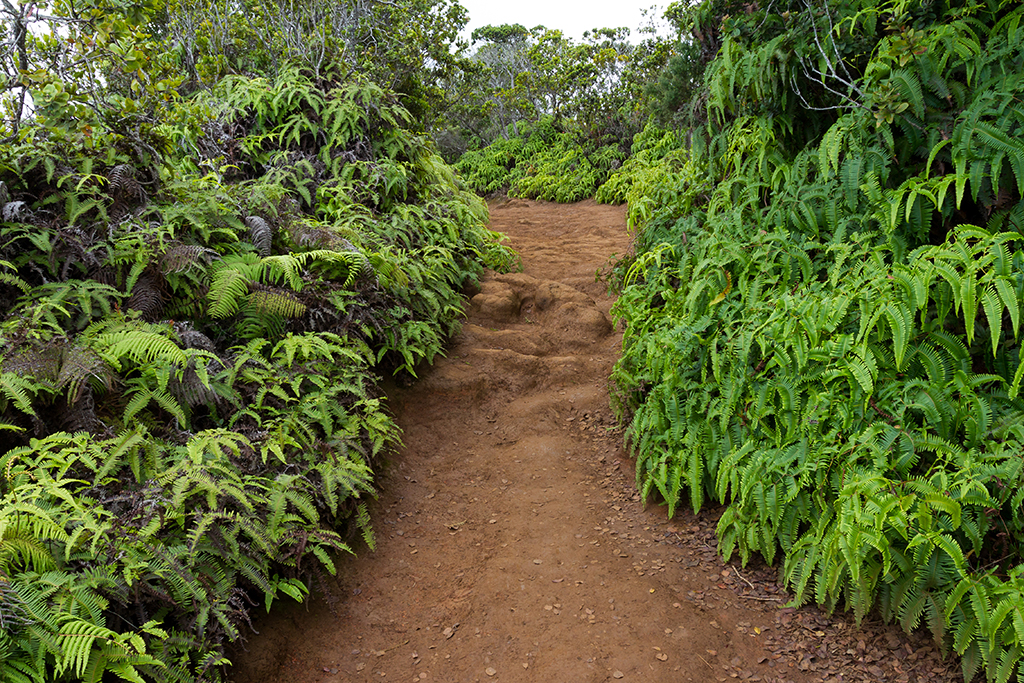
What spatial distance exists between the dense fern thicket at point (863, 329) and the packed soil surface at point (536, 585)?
237mm

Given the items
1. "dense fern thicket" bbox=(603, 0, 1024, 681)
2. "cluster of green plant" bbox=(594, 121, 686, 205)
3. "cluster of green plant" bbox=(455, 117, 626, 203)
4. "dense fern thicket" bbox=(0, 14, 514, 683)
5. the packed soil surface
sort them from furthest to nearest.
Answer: "cluster of green plant" bbox=(455, 117, 626, 203), "cluster of green plant" bbox=(594, 121, 686, 205), the packed soil surface, "dense fern thicket" bbox=(603, 0, 1024, 681), "dense fern thicket" bbox=(0, 14, 514, 683)

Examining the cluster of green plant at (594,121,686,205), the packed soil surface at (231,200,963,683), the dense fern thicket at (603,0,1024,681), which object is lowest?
the packed soil surface at (231,200,963,683)

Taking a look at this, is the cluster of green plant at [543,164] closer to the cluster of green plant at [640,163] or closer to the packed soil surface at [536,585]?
the cluster of green plant at [640,163]

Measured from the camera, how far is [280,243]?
5.64 meters

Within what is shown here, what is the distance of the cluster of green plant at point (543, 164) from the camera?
14.9 m

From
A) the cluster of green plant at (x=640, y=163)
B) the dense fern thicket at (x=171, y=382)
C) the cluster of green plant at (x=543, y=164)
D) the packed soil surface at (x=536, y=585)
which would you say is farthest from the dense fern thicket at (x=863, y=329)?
the cluster of green plant at (x=543, y=164)

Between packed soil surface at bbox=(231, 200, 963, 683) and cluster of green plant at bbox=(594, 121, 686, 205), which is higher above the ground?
cluster of green plant at bbox=(594, 121, 686, 205)

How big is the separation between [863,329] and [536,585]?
236cm

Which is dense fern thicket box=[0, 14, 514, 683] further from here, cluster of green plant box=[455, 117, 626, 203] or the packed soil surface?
cluster of green plant box=[455, 117, 626, 203]

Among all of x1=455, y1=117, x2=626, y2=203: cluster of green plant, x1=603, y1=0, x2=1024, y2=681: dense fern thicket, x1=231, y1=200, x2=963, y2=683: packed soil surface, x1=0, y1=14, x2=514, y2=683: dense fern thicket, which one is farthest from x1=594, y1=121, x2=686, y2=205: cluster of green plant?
x1=231, y1=200, x2=963, y2=683: packed soil surface

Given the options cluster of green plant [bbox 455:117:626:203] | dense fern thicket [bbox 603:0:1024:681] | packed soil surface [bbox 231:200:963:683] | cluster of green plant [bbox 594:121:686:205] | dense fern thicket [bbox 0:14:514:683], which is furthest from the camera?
cluster of green plant [bbox 455:117:626:203]

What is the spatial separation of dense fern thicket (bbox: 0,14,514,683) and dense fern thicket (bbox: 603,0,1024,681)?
2.26 meters

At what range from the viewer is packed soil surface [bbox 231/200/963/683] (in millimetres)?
3035

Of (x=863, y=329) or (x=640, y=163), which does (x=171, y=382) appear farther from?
(x=640, y=163)
